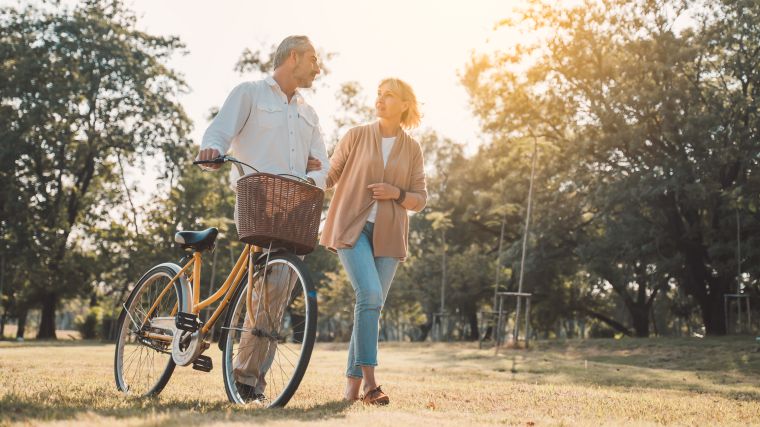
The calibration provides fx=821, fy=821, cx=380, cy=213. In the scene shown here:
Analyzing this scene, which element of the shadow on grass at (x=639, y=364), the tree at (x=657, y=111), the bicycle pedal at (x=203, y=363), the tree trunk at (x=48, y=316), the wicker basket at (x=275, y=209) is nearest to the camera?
the wicker basket at (x=275, y=209)

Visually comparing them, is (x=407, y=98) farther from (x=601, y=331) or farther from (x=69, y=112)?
(x=601, y=331)

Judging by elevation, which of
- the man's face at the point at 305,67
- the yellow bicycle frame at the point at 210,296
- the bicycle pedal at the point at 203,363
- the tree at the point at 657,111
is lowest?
the bicycle pedal at the point at 203,363

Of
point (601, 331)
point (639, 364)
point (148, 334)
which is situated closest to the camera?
point (148, 334)

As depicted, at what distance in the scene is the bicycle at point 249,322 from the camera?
4.54 m

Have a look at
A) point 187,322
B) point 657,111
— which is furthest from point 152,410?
point 657,111

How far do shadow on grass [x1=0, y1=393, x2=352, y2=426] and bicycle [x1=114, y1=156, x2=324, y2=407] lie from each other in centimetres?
21

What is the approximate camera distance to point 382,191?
5395 millimetres

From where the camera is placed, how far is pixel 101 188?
37.7 meters

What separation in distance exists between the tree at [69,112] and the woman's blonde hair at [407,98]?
26961mm

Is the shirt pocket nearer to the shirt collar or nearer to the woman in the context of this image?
the shirt collar

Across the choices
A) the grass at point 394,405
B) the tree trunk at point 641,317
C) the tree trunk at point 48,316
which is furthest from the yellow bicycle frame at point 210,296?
the tree trunk at point 641,317

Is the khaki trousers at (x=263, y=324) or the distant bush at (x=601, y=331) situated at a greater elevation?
the distant bush at (x=601, y=331)

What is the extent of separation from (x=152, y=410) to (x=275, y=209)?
1214 mm

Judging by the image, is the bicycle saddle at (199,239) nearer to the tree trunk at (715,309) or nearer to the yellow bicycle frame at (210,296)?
the yellow bicycle frame at (210,296)
